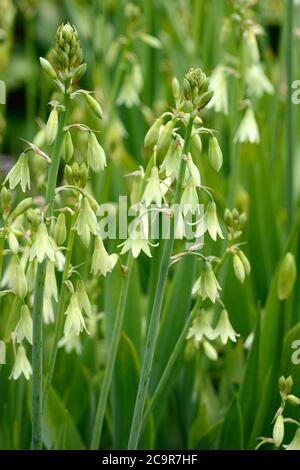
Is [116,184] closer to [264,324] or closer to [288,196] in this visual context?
[288,196]

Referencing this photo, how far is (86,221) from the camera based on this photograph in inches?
60.1

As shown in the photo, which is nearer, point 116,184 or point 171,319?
point 171,319

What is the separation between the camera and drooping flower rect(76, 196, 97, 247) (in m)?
1.52

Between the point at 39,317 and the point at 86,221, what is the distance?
0.22m

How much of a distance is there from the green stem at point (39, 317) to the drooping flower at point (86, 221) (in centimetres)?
6

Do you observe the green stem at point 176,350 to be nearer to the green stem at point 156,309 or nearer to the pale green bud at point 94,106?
the green stem at point 156,309

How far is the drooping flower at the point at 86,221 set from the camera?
1.52m

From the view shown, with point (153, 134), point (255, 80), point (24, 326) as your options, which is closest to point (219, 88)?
point (255, 80)

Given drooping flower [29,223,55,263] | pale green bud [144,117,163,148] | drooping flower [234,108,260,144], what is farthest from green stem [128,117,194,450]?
drooping flower [234,108,260,144]

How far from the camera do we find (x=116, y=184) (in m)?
2.69

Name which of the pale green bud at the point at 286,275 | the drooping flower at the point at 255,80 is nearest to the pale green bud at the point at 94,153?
the pale green bud at the point at 286,275

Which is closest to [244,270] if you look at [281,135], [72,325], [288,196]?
[72,325]

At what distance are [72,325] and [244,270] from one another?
0.38 meters

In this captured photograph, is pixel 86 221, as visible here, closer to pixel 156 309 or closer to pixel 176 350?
Answer: pixel 156 309
